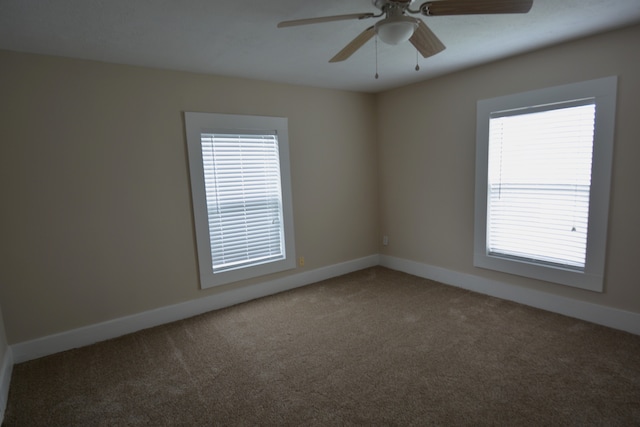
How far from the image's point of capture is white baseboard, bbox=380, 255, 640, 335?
275 centimetres

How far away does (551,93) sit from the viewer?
→ 9.65 ft

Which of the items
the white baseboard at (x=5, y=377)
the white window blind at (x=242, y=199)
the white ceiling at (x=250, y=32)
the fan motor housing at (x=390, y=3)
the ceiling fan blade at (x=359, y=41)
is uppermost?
the white ceiling at (x=250, y=32)

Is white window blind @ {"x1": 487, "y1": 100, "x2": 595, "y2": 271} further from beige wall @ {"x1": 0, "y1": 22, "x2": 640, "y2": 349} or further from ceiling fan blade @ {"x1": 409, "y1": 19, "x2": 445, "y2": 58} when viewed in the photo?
ceiling fan blade @ {"x1": 409, "y1": 19, "x2": 445, "y2": 58}

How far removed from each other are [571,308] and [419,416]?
6.76 feet

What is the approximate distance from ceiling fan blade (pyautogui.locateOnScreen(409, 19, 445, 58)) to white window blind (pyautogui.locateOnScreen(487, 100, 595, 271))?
1.60m

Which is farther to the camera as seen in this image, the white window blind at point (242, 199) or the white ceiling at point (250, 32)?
the white window blind at point (242, 199)

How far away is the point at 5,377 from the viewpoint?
2295 millimetres

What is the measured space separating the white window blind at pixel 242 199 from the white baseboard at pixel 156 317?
32 cm

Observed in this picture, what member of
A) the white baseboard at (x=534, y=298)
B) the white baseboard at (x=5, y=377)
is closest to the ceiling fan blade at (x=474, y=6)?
the white baseboard at (x=534, y=298)

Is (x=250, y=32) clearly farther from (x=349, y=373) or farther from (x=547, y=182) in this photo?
(x=547, y=182)

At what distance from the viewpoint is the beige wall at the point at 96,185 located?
256cm

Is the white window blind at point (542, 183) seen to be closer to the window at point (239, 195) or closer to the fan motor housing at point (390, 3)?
the fan motor housing at point (390, 3)

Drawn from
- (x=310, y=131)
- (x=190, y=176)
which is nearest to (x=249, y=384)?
(x=190, y=176)

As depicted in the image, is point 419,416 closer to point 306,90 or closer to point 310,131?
point 310,131
